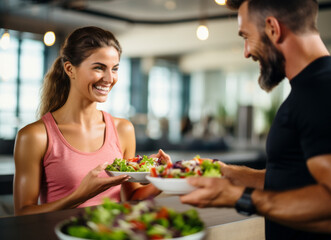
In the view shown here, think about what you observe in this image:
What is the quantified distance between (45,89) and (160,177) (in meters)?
1.07

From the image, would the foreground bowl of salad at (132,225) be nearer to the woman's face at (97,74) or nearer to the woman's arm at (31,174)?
the woman's arm at (31,174)

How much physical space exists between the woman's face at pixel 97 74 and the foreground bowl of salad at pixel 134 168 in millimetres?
358

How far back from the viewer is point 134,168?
1.69 metres

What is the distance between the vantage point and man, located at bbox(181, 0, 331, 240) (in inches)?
41.3

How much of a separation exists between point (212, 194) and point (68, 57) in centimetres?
117

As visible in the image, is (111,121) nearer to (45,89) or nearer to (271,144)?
(45,89)

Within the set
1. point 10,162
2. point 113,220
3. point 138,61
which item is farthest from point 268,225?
point 138,61

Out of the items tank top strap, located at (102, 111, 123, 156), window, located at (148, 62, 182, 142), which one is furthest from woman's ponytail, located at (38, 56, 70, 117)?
window, located at (148, 62, 182, 142)

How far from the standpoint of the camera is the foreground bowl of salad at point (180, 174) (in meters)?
1.22

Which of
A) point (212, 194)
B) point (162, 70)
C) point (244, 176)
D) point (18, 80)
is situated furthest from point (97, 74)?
point (162, 70)

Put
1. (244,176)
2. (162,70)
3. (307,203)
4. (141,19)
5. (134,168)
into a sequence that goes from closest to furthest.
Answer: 1. (307,203)
2. (244,176)
3. (134,168)
4. (141,19)
5. (162,70)

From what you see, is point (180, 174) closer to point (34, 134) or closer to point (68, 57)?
point (34, 134)

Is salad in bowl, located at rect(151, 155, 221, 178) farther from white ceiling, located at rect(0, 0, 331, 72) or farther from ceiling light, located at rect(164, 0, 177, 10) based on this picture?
ceiling light, located at rect(164, 0, 177, 10)

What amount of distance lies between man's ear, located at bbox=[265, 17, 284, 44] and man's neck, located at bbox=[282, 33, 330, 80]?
0.03 m
